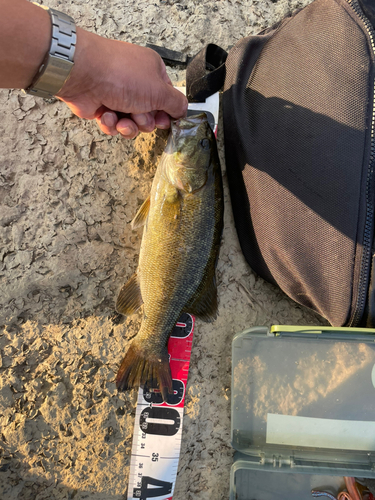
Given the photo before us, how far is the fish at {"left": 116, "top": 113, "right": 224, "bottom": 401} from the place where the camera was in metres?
2.00

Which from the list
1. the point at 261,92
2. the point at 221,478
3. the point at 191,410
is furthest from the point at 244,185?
the point at 221,478

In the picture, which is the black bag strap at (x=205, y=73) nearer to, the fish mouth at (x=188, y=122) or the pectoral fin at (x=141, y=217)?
the fish mouth at (x=188, y=122)

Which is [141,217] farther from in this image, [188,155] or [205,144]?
[205,144]

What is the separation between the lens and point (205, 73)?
217cm

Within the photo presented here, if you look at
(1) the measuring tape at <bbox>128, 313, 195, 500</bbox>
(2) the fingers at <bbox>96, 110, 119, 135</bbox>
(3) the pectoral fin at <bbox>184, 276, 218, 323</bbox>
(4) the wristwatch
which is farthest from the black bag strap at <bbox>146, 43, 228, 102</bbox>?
(1) the measuring tape at <bbox>128, 313, 195, 500</bbox>

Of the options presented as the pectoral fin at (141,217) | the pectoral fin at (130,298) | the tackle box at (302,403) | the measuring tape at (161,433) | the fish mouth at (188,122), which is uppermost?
the fish mouth at (188,122)

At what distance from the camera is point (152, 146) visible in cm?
233

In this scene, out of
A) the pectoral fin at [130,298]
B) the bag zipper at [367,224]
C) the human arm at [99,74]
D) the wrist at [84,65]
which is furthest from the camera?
the pectoral fin at [130,298]

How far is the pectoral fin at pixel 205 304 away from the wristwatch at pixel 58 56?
133 cm

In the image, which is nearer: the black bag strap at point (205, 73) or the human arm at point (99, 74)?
the human arm at point (99, 74)

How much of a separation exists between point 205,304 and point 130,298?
0.47 metres

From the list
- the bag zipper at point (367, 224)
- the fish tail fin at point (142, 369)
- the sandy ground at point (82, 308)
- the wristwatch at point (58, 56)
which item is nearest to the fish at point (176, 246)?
the fish tail fin at point (142, 369)

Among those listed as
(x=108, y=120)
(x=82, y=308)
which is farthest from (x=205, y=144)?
(x=82, y=308)

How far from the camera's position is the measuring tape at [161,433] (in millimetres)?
2230
